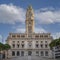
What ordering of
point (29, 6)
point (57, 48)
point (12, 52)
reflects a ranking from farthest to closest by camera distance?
point (29, 6) → point (12, 52) → point (57, 48)

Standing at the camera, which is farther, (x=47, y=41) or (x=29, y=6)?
(x=29, y=6)

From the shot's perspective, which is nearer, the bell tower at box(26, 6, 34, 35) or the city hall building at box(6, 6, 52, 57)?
the city hall building at box(6, 6, 52, 57)

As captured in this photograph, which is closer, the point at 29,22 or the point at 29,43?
the point at 29,43

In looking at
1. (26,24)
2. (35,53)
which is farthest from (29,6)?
(35,53)

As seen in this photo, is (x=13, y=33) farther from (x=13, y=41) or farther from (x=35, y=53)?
(x=35, y=53)

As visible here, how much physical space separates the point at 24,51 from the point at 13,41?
36.1ft

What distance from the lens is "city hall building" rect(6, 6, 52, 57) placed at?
164m

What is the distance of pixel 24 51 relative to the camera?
165 meters

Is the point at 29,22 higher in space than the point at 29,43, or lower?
higher

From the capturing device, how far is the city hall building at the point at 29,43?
164375mm

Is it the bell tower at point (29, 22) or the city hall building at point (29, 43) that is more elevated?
the bell tower at point (29, 22)

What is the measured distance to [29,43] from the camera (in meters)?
167

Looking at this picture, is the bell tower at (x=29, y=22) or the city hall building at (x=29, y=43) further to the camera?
the bell tower at (x=29, y=22)

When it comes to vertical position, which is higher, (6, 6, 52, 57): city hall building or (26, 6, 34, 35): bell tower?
(26, 6, 34, 35): bell tower
